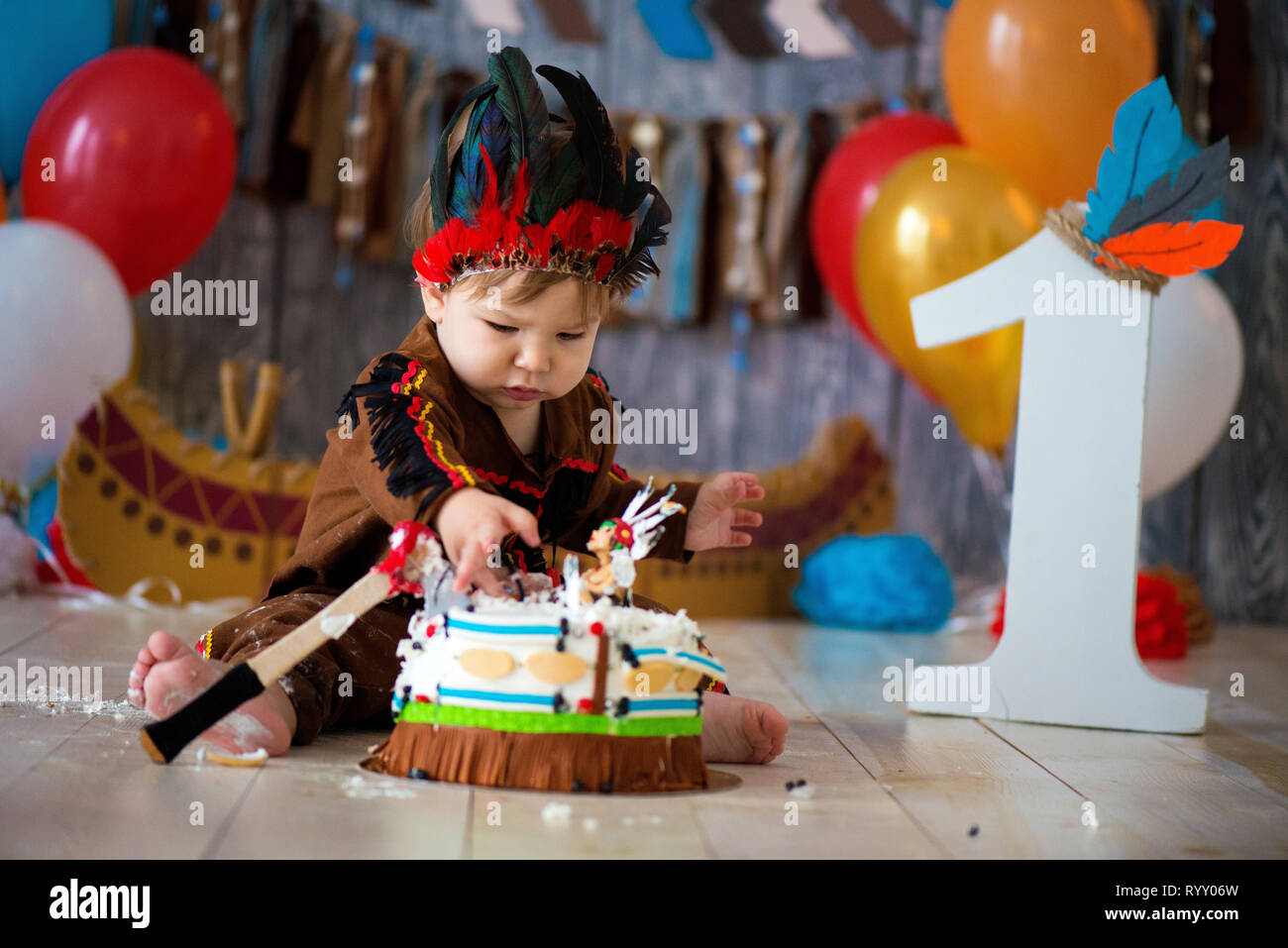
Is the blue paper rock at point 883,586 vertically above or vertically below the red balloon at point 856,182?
below

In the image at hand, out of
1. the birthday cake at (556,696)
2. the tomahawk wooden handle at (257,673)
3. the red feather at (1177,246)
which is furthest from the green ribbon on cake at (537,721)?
the red feather at (1177,246)

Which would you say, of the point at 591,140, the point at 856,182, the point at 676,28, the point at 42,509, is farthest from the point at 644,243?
the point at 676,28

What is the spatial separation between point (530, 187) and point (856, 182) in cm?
215

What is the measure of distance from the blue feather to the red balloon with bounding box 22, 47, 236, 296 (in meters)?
1.98

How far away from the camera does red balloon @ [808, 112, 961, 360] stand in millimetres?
3428

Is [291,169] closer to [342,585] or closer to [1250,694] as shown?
[342,585]

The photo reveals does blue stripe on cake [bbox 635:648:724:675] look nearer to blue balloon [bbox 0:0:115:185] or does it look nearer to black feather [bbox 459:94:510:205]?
black feather [bbox 459:94:510:205]

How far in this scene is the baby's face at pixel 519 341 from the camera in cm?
150

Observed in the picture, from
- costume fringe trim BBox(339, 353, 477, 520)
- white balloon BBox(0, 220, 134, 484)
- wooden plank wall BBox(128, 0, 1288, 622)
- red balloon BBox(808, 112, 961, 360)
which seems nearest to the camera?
costume fringe trim BBox(339, 353, 477, 520)

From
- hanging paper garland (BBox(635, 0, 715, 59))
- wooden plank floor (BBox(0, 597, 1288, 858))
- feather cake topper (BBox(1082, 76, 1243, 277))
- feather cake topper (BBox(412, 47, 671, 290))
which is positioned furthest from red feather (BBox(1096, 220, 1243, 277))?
hanging paper garland (BBox(635, 0, 715, 59))

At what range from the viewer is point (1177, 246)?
1.89 meters

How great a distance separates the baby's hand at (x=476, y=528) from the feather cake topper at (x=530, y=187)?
Result: 0.31 meters

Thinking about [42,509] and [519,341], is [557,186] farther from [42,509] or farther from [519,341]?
[42,509]

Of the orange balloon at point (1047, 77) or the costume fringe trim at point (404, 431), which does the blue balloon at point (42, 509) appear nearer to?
the costume fringe trim at point (404, 431)
